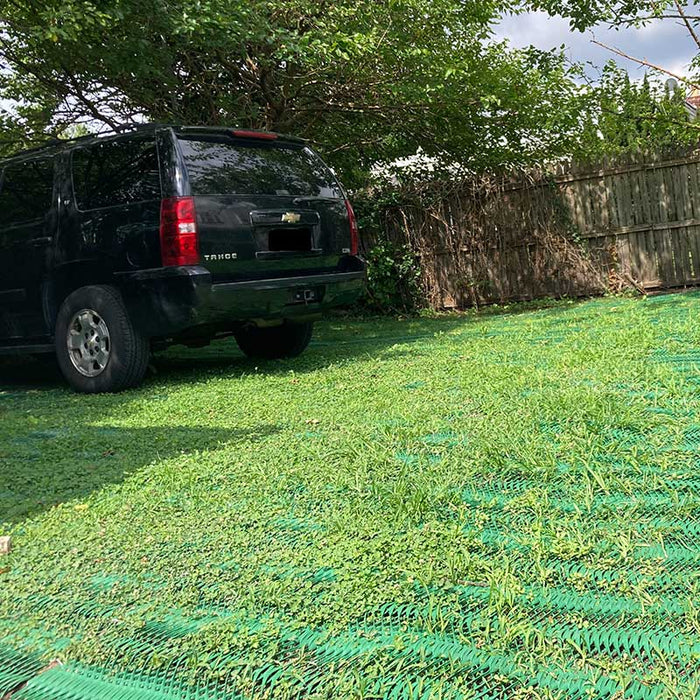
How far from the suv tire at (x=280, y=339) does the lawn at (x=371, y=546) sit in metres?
2.55

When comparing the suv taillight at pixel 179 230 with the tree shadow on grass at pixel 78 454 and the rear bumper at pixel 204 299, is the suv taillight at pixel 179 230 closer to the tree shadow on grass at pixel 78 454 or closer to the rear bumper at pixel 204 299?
the rear bumper at pixel 204 299

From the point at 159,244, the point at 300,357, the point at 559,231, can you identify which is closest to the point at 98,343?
the point at 159,244

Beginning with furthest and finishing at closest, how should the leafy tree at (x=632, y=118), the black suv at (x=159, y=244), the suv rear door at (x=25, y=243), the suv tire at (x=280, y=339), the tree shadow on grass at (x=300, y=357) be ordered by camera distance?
the leafy tree at (x=632, y=118) → the suv tire at (x=280, y=339) → the tree shadow on grass at (x=300, y=357) → the suv rear door at (x=25, y=243) → the black suv at (x=159, y=244)

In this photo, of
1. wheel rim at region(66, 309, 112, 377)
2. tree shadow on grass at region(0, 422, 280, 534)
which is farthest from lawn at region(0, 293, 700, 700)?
wheel rim at region(66, 309, 112, 377)

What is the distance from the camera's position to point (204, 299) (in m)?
5.82

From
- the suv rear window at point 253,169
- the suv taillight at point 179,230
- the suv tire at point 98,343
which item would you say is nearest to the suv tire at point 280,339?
the suv rear window at point 253,169

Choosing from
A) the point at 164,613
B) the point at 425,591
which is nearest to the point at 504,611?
the point at 425,591

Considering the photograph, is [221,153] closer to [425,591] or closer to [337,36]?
[337,36]

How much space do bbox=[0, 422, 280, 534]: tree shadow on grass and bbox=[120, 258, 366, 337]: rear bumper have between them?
1.22m

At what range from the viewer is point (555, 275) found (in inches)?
470

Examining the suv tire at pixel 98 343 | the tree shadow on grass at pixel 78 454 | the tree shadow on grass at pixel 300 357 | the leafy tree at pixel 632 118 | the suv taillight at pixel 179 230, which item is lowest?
the tree shadow on grass at pixel 78 454

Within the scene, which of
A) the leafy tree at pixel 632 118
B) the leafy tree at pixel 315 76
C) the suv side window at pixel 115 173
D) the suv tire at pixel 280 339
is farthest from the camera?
the leafy tree at pixel 632 118

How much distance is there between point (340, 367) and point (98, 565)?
13.4ft

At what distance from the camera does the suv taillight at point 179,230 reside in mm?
5758
